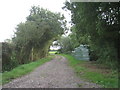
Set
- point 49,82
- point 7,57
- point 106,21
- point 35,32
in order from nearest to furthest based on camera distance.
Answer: point 106,21, point 49,82, point 7,57, point 35,32

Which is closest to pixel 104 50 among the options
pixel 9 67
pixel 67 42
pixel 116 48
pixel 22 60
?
pixel 116 48

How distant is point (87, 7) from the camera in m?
6.95

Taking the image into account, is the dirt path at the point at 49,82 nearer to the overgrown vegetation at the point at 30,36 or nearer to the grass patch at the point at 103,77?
the grass patch at the point at 103,77

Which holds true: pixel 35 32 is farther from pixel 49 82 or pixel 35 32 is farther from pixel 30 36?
pixel 49 82

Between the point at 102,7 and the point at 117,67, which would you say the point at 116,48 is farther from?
the point at 102,7

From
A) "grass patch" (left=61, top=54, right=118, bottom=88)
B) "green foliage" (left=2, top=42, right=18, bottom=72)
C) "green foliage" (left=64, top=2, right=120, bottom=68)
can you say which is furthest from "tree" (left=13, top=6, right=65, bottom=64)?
"green foliage" (left=64, top=2, right=120, bottom=68)

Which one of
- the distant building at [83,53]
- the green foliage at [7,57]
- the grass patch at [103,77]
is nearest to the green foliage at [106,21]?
the grass patch at [103,77]

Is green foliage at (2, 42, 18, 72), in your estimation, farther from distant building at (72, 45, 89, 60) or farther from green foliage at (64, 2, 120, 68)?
distant building at (72, 45, 89, 60)

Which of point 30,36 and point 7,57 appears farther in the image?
point 30,36

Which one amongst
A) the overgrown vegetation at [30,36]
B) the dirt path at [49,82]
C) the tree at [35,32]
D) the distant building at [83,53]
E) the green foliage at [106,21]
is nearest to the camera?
the green foliage at [106,21]

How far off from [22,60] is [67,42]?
145 ft

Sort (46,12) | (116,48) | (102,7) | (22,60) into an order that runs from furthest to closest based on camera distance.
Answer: (46,12) → (22,60) → (116,48) → (102,7)

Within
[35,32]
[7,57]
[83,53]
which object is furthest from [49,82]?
[83,53]

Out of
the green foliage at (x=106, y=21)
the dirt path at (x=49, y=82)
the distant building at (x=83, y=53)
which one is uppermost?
the green foliage at (x=106, y=21)
